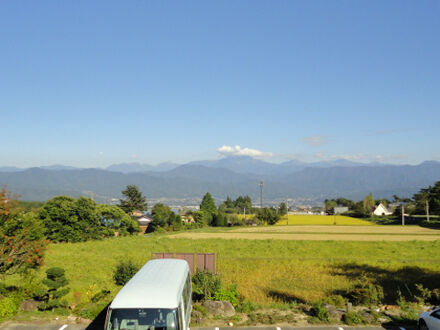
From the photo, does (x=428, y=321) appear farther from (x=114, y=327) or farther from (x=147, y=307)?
(x=114, y=327)

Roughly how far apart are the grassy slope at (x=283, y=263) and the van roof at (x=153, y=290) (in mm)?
6845

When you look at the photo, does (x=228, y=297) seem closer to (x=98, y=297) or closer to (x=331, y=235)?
(x=98, y=297)

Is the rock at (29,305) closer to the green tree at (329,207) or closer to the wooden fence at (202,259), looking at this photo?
the wooden fence at (202,259)

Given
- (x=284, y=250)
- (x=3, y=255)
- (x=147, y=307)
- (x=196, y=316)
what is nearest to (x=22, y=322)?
(x=3, y=255)

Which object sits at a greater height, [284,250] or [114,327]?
[114,327]

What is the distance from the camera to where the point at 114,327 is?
410 inches

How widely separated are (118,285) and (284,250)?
2407cm

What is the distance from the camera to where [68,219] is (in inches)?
2270

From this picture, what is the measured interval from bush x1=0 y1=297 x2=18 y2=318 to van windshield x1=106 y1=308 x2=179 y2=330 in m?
8.88

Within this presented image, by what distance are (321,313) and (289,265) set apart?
15813 millimetres

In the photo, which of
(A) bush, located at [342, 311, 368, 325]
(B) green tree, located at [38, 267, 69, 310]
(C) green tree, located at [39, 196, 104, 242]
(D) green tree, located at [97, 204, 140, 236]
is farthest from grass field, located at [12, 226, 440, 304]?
(D) green tree, located at [97, 204, 140, 236]

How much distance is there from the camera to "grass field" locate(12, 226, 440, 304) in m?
23.6

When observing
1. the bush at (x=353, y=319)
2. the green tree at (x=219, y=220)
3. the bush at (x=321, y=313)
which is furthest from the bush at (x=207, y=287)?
the green tree at (x=219, y=220)

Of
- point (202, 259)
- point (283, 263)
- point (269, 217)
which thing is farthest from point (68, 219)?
point (269, 217)
